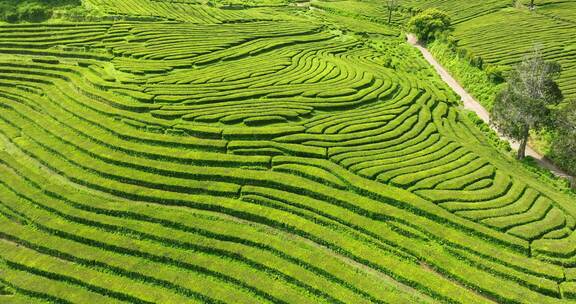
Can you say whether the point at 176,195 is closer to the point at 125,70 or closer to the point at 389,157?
the point at 389,157

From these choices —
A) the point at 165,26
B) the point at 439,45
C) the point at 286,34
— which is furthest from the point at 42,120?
the point at 439,45

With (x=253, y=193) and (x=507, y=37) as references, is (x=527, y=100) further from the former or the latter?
(x=507, y=37)

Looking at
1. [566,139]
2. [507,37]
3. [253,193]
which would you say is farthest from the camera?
[507,37]

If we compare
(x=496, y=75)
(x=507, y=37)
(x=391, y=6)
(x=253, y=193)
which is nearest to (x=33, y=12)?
(x=253, y=193)

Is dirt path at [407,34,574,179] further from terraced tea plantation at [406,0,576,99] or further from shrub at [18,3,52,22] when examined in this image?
shrub at [18,3,52,22]

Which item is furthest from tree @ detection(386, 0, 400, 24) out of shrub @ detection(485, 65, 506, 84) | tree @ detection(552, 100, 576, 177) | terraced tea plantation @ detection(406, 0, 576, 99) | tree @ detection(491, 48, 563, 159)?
tree @ detection(552, 100, 576, 177)

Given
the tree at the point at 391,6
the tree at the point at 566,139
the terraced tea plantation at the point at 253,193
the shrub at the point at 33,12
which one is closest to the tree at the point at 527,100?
the tree at the point at 566,139

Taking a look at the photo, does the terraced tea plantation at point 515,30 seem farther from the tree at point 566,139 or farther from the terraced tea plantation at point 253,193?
the terraced tea plantation at point 253,193
